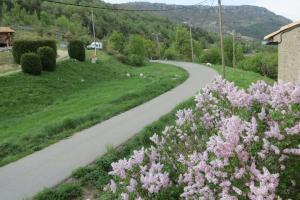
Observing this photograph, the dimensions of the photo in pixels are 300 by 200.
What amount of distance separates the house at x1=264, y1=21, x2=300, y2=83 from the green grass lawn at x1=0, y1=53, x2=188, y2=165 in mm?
7161

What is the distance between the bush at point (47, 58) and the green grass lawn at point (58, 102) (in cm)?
72

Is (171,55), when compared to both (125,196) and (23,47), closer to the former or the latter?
(23,47)

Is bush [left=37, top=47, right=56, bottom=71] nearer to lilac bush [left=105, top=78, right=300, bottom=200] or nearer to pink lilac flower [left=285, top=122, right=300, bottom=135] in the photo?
lilac bush [left=105, top=78, right=300, bottom=200]

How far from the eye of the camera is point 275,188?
12.7ft

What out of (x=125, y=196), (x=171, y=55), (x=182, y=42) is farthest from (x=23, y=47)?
(x=171, y=55)

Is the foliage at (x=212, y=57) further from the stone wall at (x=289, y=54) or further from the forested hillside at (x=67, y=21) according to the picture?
the stone wall at (x=289, y=54)

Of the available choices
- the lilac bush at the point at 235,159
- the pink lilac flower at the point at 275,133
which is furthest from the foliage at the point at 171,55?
the pink lilac flower at the point at 275,133

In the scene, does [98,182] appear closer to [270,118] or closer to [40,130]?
[270,118]

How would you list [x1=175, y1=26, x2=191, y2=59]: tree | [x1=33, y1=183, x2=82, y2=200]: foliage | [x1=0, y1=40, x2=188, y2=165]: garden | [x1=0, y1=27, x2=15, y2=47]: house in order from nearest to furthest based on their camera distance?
[x1=33, y1=183, x2=82, y2=200]: foliage < [x1=0, y1=40, x2=188, y2=165]: garden < [x1=0, y1=27, x2=15, y2=47]: house < [x1=175, y1=26, x2=191, y2=59]: tree

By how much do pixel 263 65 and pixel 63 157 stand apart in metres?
70.4

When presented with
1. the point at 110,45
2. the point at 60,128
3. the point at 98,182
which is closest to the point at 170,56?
the point at 110,45

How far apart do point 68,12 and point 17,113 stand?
108355mm

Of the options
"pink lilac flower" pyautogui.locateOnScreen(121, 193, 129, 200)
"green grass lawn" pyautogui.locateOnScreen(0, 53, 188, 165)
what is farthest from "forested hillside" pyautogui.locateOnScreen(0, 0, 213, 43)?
"pink lilac flower" pyautogui.locateOnScreen(121, 193, 129, 200)

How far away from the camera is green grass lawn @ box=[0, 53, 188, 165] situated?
1648cm
